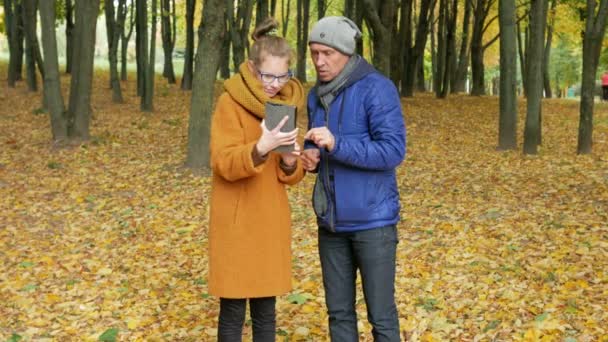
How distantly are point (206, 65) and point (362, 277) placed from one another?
7.76m

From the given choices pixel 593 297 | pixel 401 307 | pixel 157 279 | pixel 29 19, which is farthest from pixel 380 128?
pixel 29 19

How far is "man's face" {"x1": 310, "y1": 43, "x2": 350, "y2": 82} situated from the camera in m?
3.46

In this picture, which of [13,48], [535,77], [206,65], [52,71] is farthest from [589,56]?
[13,48]

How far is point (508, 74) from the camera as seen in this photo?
13.0 metres

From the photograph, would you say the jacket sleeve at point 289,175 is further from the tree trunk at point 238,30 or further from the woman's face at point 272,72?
the tree trunk at point 238,30

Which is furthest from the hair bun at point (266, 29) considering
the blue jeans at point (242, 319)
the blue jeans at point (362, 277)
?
the blue jeans at point (242, 319)

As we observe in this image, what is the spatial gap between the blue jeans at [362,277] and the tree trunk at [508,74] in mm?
9994

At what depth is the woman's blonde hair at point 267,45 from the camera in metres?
3.47

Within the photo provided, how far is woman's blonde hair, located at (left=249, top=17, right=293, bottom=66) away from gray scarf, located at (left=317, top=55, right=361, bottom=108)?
0.22 m

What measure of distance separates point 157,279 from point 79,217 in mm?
3046

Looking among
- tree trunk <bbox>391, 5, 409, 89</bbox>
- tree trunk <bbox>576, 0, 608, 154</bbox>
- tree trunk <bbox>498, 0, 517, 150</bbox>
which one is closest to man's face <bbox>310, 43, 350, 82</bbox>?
Result: tree trunk <bbox>576, 0, 608, 154</bbox>

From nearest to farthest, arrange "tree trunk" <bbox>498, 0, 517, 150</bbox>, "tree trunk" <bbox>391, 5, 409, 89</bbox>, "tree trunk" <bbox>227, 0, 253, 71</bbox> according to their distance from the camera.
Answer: "tree trunk" <bbox>498, 0, 517, 150</bbox> < "tree trunk" <bbox>227, 0, 253, 71</bbox> < "tree trunk" <bbox>391, 5, 409, 89</bbox>

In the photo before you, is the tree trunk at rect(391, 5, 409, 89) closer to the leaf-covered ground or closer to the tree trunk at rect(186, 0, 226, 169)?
the leaf-covered ground

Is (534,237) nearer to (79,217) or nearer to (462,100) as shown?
(79,217)
